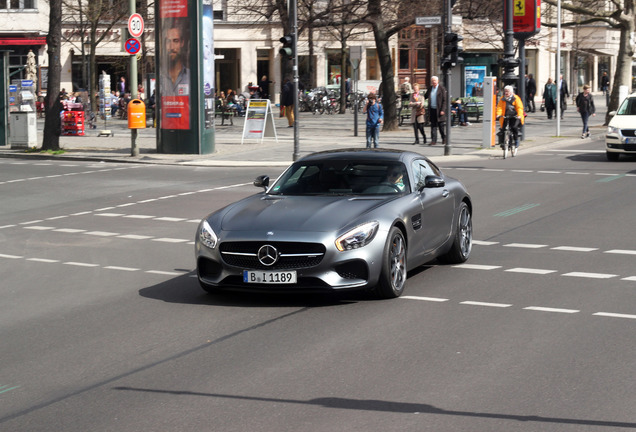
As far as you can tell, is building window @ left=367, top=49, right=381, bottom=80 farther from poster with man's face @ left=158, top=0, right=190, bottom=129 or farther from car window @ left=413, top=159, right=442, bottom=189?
car window @ left=413, top=159, right=442, bottom=189

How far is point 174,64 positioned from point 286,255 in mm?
20694

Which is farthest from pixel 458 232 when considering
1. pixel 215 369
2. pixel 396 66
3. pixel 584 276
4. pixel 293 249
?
pixel 396 66

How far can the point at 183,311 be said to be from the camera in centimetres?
942

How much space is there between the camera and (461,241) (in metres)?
11.8

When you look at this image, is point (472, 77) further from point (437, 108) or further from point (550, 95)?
point (437, 108)

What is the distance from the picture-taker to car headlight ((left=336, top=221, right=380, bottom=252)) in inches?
368

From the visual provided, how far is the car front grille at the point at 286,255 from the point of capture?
929 centimetres

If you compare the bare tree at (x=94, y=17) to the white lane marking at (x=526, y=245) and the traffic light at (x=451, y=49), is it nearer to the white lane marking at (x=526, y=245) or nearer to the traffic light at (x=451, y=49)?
the traffic light at (x=451, y=49)

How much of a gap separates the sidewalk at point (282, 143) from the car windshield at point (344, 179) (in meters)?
15.1

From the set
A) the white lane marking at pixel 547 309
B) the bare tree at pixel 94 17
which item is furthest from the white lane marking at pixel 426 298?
the bare tree at pixel 94 17

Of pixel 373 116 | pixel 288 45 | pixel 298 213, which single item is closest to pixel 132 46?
pixel 288 45

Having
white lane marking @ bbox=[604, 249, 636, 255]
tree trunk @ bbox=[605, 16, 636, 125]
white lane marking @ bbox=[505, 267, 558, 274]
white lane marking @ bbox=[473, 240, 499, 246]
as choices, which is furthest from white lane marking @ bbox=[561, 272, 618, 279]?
tree trunk @ bbox=[605, 16, 636, 125]

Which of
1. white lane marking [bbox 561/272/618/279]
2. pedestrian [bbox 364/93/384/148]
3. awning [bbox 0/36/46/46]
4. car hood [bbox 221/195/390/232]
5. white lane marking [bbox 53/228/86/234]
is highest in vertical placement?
awning [bbox 0/36/46/46]

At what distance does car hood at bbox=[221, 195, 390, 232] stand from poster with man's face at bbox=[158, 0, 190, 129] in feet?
62.4
